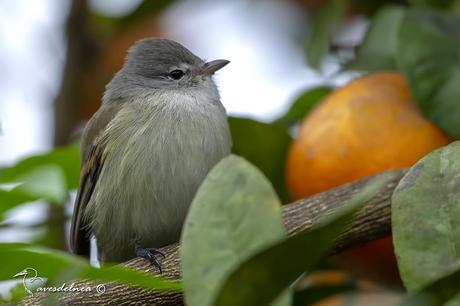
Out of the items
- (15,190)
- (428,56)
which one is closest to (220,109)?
(428,56)

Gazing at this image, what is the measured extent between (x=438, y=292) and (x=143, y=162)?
2.07m

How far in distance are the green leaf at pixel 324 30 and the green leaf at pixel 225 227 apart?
212 centimetres

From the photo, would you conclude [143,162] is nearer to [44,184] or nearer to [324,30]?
[324,30]

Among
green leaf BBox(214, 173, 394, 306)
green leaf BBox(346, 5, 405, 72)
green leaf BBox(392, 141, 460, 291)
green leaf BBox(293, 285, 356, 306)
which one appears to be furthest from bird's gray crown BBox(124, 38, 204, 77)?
green leaf BBox(214, 173, 394, 306)

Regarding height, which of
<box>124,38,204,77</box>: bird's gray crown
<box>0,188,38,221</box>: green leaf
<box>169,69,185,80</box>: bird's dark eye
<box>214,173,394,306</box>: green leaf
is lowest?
<box>169,69,185,80</box>: bird's dark eye

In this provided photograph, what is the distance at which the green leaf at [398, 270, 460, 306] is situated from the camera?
130cm

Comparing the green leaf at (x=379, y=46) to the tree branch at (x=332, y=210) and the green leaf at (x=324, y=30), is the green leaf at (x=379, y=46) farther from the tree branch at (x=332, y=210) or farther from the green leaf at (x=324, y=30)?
the tree branch at (x=332, y=210)

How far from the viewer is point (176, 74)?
3.99 m

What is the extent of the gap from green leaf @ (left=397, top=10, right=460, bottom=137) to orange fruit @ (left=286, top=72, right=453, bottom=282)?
2.2 inches

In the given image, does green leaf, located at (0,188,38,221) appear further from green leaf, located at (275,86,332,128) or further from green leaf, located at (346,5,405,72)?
green leaf, located at (346,5,405,72)

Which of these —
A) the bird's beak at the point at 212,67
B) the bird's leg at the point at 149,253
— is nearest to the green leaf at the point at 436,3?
the bird's beak at the point at 212,67

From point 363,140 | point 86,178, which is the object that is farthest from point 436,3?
point 86,178

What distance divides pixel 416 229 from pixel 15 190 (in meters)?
1.06

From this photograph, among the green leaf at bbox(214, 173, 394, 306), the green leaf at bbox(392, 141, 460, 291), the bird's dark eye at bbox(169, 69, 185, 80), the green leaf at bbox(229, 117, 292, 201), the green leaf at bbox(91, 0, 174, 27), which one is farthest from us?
the bird's dark eye at bbox(169, 69, 185, 80)
